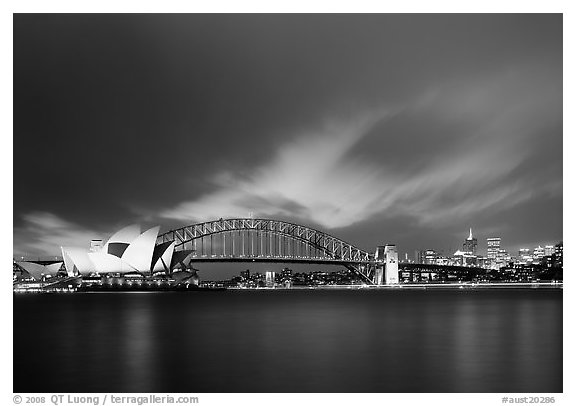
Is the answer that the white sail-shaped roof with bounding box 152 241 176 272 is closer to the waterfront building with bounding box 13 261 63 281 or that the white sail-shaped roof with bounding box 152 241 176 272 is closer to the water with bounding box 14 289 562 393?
the waterfront building with bounding box 13 261 63 281

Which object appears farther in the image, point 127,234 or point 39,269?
point 39,269

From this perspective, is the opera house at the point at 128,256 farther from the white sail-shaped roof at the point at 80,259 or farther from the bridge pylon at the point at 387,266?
the bridge pylon at the point at 387,266

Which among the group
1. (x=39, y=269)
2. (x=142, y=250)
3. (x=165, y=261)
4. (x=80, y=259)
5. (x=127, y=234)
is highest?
(x=127, y=234)

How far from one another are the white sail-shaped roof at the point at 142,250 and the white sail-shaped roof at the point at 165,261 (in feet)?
14.6

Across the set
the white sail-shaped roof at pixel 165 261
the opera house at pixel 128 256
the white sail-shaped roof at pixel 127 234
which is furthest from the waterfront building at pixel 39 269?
the white sail-shaped roof at pixel 127 234

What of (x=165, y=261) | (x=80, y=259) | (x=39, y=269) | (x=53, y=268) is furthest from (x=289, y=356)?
(x=39, y=269)

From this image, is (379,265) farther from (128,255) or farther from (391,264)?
(128,255)

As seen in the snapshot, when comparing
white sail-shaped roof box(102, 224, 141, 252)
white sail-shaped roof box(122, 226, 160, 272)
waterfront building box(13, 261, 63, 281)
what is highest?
white sail-shaped roof box(102, 224, 141, 252)

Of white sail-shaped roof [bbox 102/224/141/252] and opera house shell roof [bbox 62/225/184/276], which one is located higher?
white sail-shaped roof [bbox 102/224/141/252]

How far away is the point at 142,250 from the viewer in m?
75.4

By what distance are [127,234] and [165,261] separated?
26.6 ft

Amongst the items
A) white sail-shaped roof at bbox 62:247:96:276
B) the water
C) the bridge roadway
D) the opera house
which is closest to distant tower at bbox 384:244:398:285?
the bridge roadway

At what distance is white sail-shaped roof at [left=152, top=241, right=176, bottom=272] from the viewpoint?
8131cm
